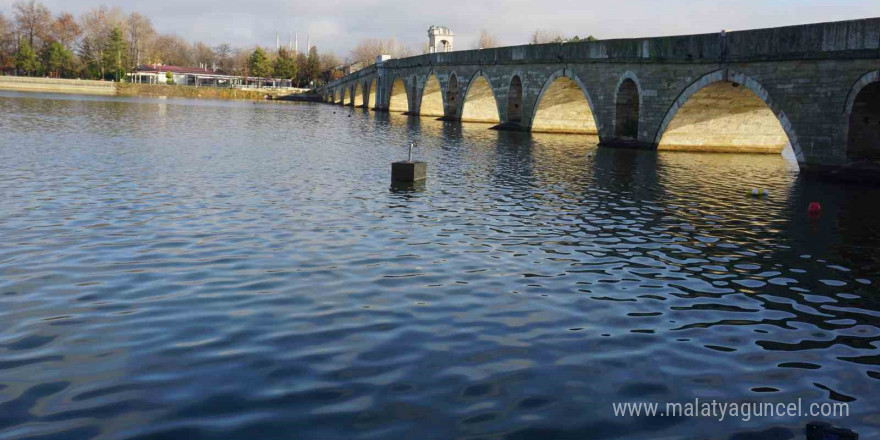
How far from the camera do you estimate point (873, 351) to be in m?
7.83

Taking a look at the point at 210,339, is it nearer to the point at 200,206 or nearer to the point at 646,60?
the point at 200,206

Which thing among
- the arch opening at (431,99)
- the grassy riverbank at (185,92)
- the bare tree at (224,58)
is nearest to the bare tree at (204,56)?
the bare tree at (224,58)

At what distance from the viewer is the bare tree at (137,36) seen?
13825cm

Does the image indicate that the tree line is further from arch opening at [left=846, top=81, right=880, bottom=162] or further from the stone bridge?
arch opening at [left=846, top=81, right=880, bottom=162]

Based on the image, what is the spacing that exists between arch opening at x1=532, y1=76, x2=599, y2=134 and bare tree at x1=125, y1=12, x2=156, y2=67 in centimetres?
10962

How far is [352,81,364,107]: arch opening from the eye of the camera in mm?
93412

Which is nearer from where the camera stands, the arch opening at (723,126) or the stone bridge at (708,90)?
the stone bridge at (708,90)

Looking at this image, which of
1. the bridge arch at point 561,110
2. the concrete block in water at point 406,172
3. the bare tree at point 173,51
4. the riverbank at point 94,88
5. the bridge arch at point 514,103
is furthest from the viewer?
the bare tree at point 173,51

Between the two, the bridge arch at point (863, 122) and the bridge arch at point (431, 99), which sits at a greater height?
the bridge arch at point (431, 99)

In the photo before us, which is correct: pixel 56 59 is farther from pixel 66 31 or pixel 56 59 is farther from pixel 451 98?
pixel 451 98

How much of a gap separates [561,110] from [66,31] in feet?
352

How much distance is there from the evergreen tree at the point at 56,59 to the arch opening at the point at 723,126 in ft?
350

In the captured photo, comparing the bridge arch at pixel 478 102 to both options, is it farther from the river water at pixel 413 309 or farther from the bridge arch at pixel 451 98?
the river water at pixel 413 309

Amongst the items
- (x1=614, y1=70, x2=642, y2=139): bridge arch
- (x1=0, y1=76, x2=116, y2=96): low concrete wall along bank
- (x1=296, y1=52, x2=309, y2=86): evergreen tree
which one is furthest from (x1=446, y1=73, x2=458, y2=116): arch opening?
(x1=296, y1=52, x2=309, y2=86): evergreen tree
